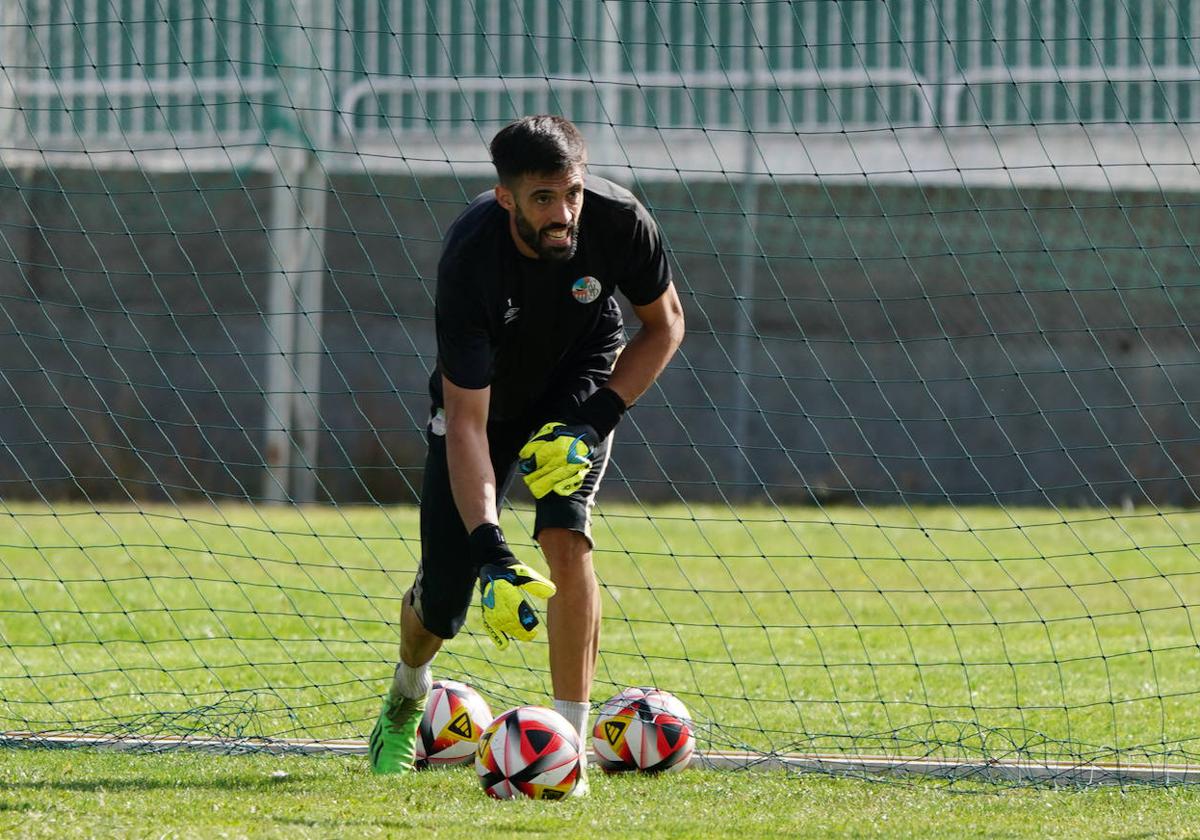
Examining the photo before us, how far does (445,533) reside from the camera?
4637 millimetres

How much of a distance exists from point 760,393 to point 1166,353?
399 cm

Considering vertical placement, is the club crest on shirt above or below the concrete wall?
above

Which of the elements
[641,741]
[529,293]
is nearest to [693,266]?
[641,741]

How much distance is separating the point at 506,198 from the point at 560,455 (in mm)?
728

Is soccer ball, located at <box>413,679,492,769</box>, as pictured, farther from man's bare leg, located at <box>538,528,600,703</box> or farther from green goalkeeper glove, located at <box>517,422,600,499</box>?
green goalkeeper glove, located at <box>517,422,600,499</box>

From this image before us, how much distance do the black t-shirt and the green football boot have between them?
0.97m

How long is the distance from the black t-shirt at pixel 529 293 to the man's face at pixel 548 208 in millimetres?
137

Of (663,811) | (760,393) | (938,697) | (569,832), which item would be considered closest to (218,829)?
(569,832)

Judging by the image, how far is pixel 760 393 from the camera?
15.2 meters

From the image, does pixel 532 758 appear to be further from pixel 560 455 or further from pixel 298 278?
pixel 298 278

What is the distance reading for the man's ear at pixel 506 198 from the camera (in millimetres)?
4223

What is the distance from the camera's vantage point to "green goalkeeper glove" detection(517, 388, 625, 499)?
14.3ft

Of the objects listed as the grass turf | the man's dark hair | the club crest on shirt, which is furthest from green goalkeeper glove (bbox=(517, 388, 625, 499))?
the grass turf

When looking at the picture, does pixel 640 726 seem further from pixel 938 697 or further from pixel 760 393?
pixel 760 393
